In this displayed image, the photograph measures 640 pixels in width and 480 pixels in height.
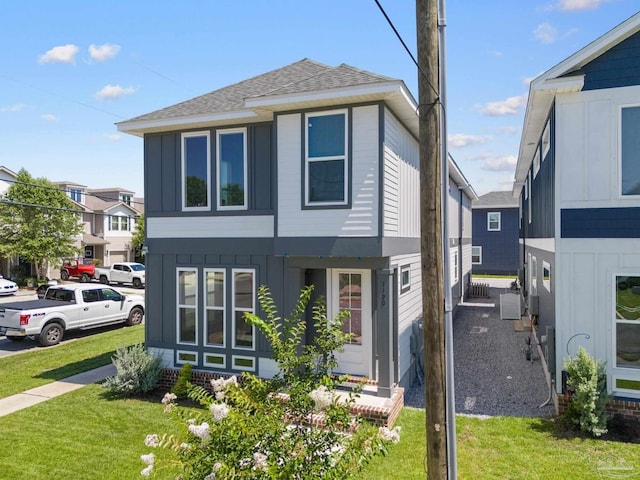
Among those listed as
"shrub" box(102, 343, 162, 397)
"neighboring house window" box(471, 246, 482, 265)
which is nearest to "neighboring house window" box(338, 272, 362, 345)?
"shrub" box(102, 343, 162, 397)

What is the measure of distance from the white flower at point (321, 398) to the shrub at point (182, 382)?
242 inches

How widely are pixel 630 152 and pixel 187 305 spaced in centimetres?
938

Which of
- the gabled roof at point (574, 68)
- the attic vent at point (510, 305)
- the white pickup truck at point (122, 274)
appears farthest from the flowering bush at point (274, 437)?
the white pickup truck at point (122, 274)

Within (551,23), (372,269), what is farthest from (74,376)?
(551,23)

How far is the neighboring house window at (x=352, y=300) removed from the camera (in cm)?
911

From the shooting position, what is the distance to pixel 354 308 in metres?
9.13

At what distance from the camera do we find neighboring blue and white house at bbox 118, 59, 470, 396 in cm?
810

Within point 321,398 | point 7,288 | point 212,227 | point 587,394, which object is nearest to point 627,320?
point 587,394

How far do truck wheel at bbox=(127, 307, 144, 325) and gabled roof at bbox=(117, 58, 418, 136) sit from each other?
967 centimetres

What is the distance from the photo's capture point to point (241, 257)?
959 centimetres

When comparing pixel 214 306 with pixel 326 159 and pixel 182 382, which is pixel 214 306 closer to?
pixel 182 382

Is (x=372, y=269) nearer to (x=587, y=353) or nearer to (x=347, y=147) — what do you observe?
(x=347, y=147)

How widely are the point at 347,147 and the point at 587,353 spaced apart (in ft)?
18.7

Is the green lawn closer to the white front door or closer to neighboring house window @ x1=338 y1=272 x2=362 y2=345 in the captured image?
the white front door
